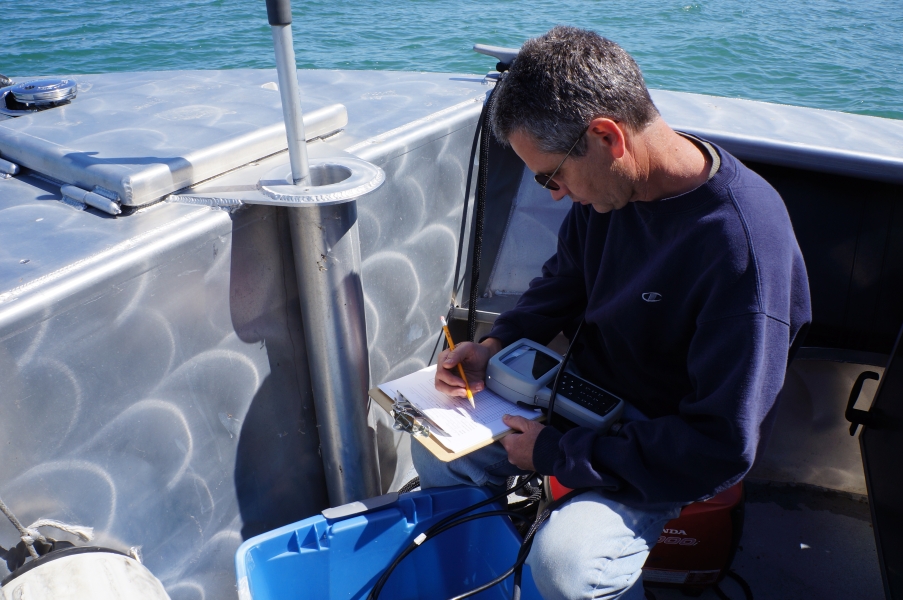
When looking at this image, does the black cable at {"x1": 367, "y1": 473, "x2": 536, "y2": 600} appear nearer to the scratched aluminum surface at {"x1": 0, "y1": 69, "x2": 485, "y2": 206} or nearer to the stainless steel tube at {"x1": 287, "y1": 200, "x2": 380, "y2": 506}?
the stainless steel tube at {"x1": 287, "y1": 200, "x2": 380, "y2": 506}

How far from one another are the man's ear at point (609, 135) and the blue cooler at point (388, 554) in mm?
804

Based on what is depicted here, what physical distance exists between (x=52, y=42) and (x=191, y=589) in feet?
28.5

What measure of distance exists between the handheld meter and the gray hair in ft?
1.74

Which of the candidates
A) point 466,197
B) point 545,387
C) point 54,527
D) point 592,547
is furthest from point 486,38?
point 54,527

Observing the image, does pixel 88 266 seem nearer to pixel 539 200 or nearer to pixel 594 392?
pixel 594 392

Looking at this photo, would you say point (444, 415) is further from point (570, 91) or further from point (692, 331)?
point (570, 91)

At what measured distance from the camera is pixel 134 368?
3.72ft

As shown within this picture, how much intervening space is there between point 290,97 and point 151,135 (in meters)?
0.41

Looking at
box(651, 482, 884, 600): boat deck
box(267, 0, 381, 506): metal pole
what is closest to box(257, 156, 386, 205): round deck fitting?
box(267, 0, 381, 506): metal pole

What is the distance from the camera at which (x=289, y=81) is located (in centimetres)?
111

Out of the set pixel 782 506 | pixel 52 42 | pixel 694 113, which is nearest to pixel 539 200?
pixel 694 113

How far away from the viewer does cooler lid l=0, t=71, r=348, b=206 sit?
1.19 metres

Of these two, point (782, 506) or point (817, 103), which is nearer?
point (782, 506)

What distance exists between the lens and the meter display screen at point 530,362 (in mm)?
1528
